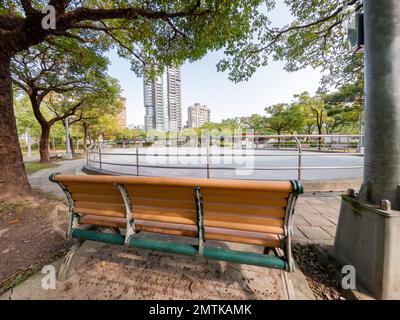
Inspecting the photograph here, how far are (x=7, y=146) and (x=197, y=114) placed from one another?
112m

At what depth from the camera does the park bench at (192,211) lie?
1.44 m

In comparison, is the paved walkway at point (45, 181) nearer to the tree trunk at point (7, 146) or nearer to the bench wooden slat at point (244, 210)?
the tree trunk at point (7, 146)

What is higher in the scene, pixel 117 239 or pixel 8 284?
pixel 117 239

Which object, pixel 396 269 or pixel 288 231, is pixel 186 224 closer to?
pixel 288 231

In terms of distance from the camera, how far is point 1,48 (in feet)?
11.5

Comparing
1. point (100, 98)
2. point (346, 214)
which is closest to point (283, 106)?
point (100, 98)

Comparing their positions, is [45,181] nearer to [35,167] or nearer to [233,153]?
[35,167]

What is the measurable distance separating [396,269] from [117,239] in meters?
2.48

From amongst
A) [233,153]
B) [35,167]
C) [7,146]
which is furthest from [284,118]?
[7,146]

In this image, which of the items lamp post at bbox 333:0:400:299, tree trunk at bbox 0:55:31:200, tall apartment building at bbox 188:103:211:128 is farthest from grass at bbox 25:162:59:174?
tall apartment building at bbox 188:103:211:128

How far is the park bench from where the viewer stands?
144 cm

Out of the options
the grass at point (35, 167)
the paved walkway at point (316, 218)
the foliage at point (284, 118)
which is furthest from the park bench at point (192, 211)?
the foliage at point (284, 118)

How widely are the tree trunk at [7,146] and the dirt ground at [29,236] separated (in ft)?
1.09

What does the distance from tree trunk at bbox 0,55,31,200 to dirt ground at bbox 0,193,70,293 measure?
331 millimetres
